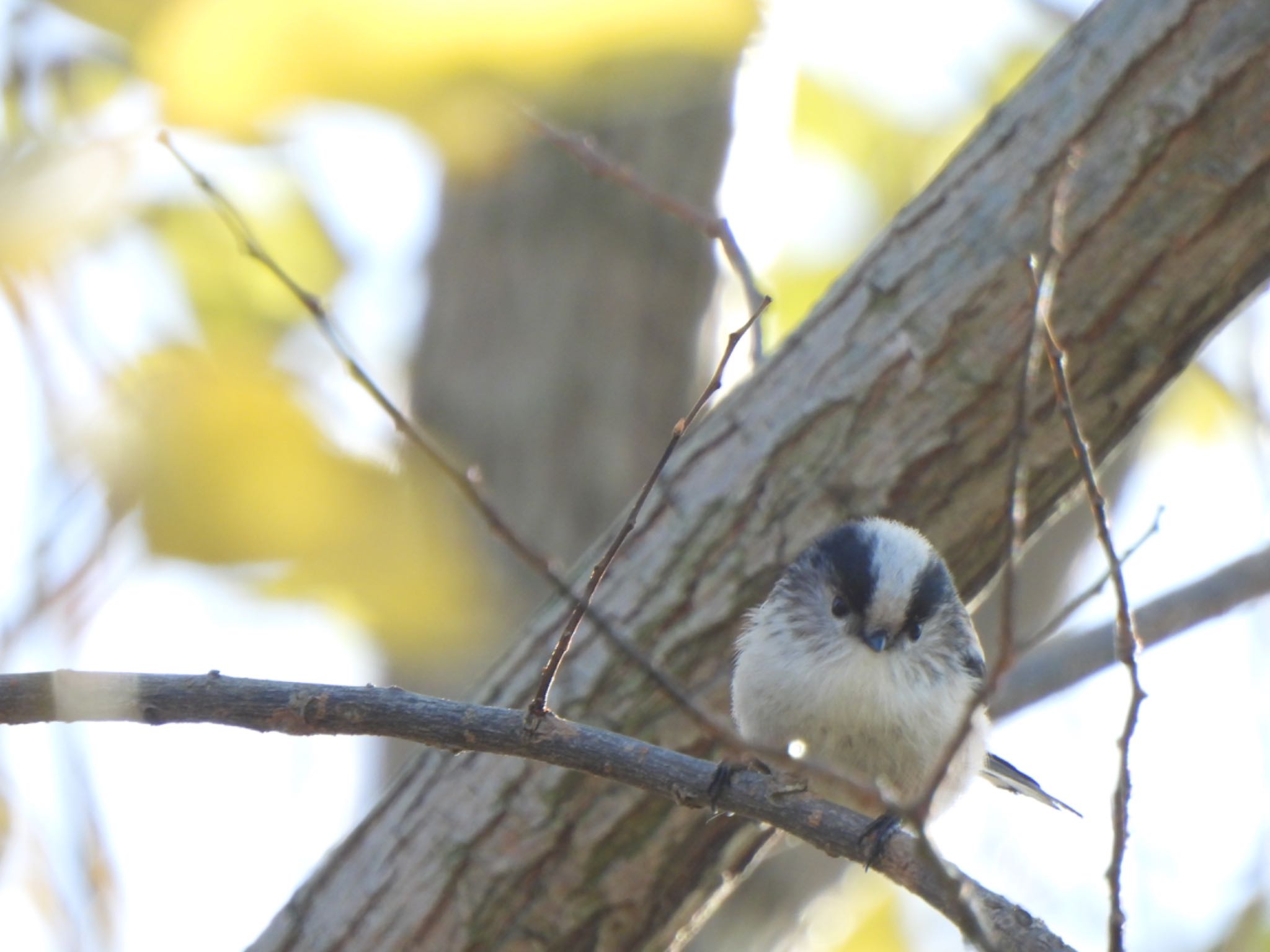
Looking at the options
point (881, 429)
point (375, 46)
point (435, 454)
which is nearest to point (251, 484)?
point (435, 454)

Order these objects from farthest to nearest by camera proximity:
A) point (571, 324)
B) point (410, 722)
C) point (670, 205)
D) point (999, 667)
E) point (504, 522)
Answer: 1. point (571, 324)
2. point (670, 205)
3. point (504, 522)
4. point (410, 722)
5. point (999, 667)

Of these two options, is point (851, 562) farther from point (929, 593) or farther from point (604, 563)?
point (604, 563)

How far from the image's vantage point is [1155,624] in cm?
299

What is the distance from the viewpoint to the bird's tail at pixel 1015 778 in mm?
2955

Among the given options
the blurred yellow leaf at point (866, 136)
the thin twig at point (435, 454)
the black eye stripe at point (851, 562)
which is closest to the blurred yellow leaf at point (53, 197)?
the thin twig at point (435, 454)

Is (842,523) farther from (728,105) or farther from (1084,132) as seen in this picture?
(728,105)

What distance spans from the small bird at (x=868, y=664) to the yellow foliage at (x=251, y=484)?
2.41 feet

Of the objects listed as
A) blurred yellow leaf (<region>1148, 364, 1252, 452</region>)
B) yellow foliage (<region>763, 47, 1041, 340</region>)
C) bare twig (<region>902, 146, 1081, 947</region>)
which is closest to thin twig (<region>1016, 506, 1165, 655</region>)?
bare twig (<region>902, 146, 1081, 947</region>)

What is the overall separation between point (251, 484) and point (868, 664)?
1.22 metres

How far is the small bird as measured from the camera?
7.94 ft

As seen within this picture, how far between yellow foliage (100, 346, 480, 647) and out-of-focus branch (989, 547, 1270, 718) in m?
1.60

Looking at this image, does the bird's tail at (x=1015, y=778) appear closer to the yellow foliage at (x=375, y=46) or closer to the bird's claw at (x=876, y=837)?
the bird's claw at (x=876, y=837)

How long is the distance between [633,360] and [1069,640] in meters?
1.65

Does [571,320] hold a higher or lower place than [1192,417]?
lower
